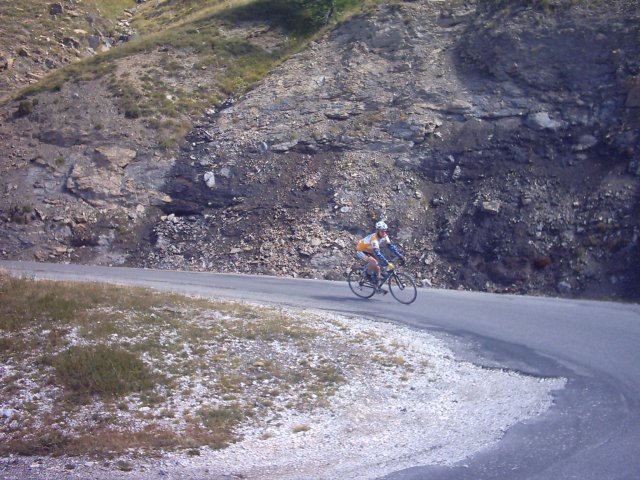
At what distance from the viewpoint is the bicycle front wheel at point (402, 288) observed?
617 inches

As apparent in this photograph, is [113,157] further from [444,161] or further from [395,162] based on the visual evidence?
[444,161]

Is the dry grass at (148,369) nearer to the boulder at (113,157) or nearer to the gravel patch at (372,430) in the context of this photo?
the gravel patch at (372,430)

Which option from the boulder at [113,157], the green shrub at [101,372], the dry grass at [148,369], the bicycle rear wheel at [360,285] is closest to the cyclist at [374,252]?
the bicycle rear wheel at [360,285]

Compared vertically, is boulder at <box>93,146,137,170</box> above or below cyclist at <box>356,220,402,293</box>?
above

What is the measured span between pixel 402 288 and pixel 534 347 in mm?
5159

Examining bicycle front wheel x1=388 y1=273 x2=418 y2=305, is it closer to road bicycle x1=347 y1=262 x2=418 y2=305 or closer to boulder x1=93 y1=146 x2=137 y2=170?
road bicycle x1=347 y1=262 x2=418 y2=305

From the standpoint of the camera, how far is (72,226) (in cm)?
2559

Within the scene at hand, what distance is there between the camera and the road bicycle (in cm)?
1573

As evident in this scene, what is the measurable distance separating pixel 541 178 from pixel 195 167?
13268mm

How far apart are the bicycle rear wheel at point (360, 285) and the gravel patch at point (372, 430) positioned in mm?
6028

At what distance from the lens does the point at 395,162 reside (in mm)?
24734

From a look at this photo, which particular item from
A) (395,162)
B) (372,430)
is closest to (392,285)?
(372,430)

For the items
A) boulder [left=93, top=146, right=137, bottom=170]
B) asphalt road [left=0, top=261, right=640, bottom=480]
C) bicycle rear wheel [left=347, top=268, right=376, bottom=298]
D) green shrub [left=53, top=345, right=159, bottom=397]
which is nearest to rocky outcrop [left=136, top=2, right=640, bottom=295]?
boulder [left=93, top=146, right=137, bottom=170]

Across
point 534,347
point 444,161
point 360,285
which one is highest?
point 444,161
